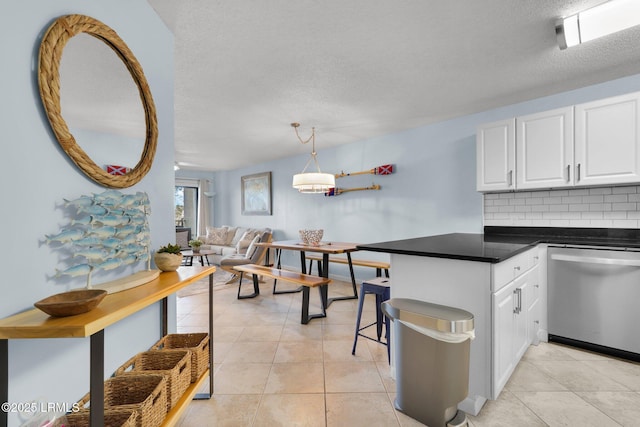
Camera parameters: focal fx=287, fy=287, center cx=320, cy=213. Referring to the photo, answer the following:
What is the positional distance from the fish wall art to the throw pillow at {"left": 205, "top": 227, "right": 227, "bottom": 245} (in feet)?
18.8

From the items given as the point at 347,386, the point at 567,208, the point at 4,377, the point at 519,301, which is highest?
the point at 567,208

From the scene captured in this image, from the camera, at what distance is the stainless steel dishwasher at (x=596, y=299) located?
2.27m

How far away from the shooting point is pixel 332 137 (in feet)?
15.3

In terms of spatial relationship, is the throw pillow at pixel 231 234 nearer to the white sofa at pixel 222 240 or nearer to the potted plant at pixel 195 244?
the white sofa at pixel 222 240

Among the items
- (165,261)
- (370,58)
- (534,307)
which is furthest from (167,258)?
(534,307)

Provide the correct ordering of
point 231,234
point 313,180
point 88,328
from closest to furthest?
point 88,328, point 313,180, point 231,234

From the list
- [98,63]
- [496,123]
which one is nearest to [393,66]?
[496,123]

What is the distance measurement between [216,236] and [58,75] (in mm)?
6382

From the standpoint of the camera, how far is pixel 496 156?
3092 mm

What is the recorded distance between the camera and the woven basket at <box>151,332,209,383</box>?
1648 mm

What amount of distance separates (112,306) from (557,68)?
3.60 metres

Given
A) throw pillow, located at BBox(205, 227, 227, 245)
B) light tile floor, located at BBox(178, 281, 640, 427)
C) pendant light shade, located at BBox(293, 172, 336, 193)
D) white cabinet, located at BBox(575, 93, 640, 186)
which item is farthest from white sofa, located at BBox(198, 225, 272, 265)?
white cabinet, located at BBox(575, 93, 640, 186)

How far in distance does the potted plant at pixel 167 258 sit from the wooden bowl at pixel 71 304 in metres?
0.58

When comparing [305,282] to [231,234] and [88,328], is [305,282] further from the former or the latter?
[231,234]
